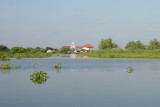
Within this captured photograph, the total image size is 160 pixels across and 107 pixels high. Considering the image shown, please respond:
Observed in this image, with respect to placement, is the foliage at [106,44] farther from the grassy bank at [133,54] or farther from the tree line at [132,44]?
the grassy bank at [133,54]

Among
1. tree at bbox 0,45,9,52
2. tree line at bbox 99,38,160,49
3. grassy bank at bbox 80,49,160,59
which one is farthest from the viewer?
tree line at bbox 99,38,160,49

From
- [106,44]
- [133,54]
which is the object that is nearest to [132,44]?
[106,44]

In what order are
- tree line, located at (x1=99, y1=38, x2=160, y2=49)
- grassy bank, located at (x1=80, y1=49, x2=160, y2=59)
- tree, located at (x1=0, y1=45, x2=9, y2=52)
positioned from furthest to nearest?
tree line, located at (x1=99, y1=38, x2=160, y2=49), tree, located at (x1=0, y1=45, x2=9, y2=52), grassy bank, located at (x1=80, y1=49, x2=160, y2=59)

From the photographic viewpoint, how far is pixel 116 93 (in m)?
12.5

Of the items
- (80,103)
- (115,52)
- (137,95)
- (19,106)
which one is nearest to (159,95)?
(137,95)

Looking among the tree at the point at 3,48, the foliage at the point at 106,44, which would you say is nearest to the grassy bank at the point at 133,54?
the tree at the point at 3,48

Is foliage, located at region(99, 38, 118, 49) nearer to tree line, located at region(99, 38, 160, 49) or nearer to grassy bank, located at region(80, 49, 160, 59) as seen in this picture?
tree line, located at region(99, 38, 160, 49)

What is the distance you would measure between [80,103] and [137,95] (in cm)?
318

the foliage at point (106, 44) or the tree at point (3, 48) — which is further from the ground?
the foliage at point (106, 44)

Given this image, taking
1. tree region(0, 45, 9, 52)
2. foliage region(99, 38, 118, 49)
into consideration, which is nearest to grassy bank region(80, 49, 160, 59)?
tree region(0, 45, 9, 52)

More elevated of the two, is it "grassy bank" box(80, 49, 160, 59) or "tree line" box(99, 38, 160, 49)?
"tree line" box(99, 38, 160, 49)

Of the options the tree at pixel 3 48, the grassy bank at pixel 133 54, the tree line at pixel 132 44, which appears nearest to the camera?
the grassy bank at pixel 133 54

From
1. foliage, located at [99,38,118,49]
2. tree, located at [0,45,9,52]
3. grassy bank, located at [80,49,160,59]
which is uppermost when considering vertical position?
foliage, located at [99,38,118,49]

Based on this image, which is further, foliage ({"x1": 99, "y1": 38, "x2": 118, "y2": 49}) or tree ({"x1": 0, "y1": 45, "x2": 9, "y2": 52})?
foliage ({"x1": 99, "y1": 38, "x2": 118, "y2": 49})
